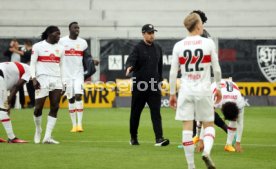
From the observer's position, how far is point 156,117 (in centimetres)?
1630

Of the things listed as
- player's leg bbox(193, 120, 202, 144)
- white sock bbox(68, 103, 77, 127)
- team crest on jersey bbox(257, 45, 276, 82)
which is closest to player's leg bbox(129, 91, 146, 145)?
player's leg bbox(193, 120, 202, 144)

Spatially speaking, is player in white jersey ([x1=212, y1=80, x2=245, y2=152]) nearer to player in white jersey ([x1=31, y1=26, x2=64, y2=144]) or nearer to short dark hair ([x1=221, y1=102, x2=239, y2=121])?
short dark hair ([x1=221, y1=102, x2=239, y2=121])

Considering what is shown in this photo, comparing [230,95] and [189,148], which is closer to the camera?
[189,148]

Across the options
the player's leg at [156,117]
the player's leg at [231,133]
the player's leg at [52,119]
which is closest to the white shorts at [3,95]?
the player's leg at [52,119]

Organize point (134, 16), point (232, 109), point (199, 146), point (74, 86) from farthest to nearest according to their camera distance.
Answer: point (134, 16) → point (74, 86) → point (199, 146) → point (232, 109)

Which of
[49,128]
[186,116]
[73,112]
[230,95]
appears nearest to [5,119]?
[49,128]

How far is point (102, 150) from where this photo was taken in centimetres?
1495

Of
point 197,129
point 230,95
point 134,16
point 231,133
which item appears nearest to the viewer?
point 230,95

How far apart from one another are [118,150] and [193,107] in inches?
136

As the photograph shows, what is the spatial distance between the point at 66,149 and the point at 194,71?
13.7 feet

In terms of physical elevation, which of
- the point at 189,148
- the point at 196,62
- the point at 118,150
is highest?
the point at 196,62

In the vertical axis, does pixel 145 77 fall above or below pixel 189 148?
above

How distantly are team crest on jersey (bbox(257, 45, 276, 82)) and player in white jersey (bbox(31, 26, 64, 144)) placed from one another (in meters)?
15.6

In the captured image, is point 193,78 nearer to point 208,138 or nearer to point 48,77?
point 208,138
